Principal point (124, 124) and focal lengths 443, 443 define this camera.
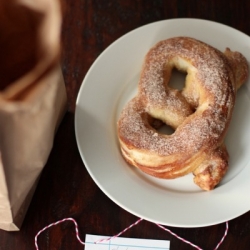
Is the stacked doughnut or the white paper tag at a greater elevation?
the stacked doughnut

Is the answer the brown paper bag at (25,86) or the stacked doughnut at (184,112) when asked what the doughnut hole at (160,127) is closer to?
the stacked doughnut at (184,112)

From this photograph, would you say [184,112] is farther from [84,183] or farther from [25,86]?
[25,86]

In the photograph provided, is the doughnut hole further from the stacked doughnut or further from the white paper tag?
the white paper tag

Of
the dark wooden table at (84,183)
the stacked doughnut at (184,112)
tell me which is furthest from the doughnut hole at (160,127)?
the dark wooden table at (84,183)

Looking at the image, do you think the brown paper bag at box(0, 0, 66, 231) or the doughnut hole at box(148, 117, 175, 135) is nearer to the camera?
the brown paper bag at box(0, 0, 66, 231)

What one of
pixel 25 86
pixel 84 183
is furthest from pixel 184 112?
pixel 25 86

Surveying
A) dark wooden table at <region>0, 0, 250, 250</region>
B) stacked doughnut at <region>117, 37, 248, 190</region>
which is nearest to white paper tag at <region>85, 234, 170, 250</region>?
dark wooden table at <region>0, 0, 250, 250</region>
